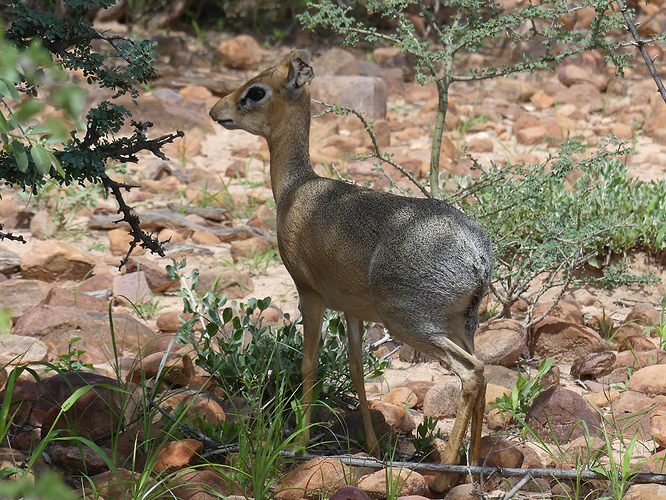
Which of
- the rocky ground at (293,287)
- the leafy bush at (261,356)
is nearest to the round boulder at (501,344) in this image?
the rocky ground at (293,287)

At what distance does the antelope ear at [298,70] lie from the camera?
3.82m

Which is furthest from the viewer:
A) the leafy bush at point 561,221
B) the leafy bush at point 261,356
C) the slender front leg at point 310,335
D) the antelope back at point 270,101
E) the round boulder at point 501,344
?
the leafy bush at point 561,221

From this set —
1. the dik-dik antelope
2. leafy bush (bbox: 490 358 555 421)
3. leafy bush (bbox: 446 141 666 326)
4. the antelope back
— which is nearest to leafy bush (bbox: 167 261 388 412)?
the dik-dik antelope

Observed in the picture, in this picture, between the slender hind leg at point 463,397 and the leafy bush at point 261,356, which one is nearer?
the slender hind leg at point 463,397

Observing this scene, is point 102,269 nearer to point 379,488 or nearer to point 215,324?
point 215,324

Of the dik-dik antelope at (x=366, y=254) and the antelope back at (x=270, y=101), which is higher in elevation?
the antelope back at (x=270, y=101)

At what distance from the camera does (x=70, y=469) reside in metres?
3.33

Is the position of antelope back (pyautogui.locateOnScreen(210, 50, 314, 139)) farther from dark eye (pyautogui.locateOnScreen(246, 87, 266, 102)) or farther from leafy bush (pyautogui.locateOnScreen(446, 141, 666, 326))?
leafy bush (pyautogui.locateOnScreen(446, 141, 666, 326))

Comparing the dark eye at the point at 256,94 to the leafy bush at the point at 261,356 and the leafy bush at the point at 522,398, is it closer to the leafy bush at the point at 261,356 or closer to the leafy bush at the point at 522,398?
the leafy bush at the point at 261,356

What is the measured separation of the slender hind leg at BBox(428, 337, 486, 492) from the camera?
3139mm

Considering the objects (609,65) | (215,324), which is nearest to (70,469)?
(215,324)

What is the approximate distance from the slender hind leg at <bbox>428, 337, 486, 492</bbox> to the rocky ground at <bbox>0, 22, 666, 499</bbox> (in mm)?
166

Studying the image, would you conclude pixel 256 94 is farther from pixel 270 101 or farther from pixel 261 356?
pixel 261 356

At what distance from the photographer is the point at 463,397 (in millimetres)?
3201
